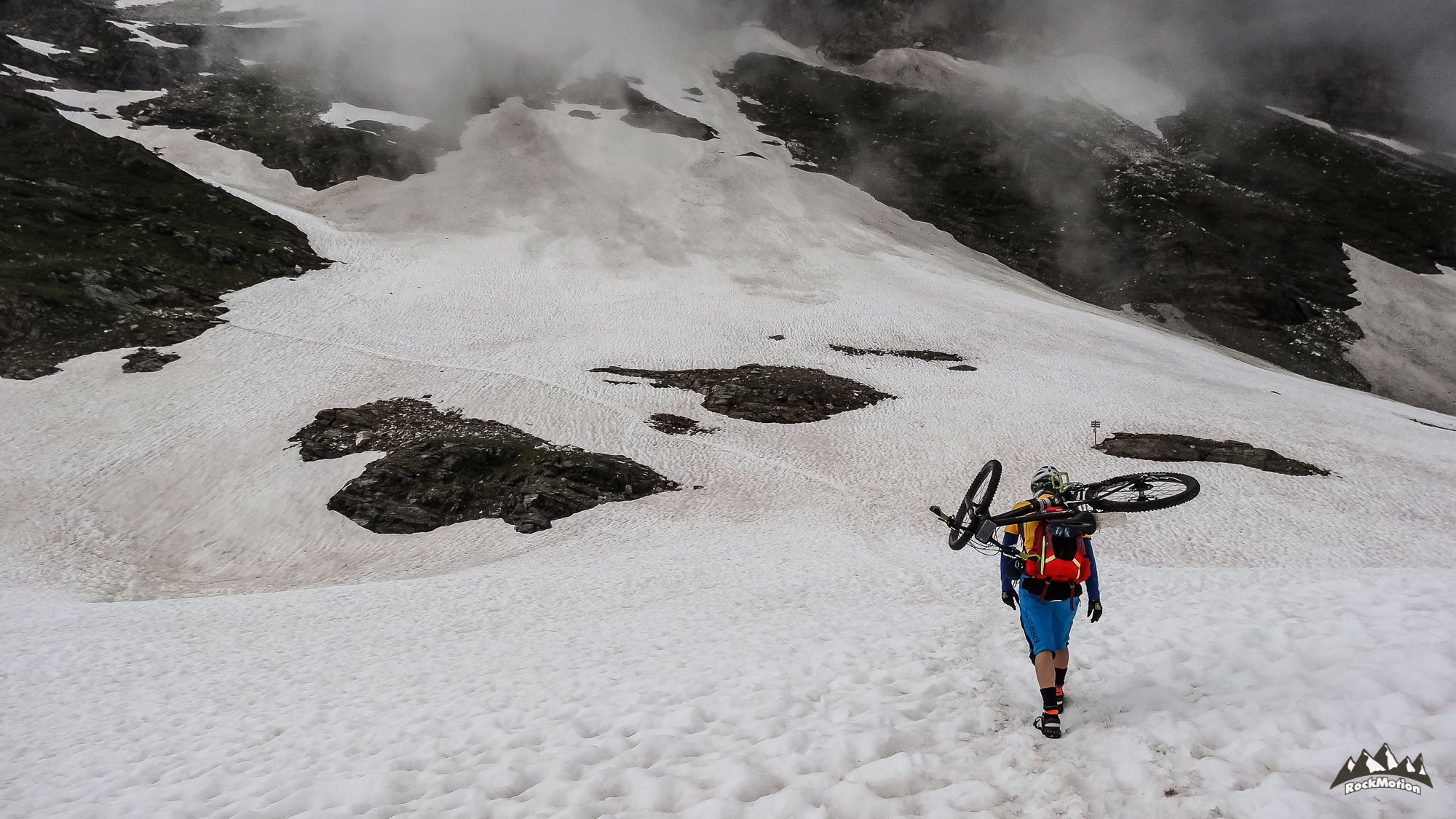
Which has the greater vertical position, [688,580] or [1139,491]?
[1139,491]

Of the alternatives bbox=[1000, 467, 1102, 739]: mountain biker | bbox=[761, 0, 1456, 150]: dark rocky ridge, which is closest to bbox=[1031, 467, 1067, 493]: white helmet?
bbox=[1000, 467, 1102, 739]: mountain biker

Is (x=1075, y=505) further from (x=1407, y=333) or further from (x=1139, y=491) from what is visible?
(x=1407, y=333)

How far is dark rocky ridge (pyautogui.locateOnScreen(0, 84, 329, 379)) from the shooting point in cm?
3706

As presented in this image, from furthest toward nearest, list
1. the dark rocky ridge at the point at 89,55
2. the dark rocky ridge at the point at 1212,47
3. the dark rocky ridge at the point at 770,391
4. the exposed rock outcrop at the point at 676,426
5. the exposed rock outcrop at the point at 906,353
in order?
the dark rocky ridge at the point at 1212,47 < the dark rocky ridge at the point at 89,55 < the exposed rock outcrop at the point at 906,353 < the dark rocky ridge at the point at 770,391 < the exposed rock outcrop at the point at 676,426

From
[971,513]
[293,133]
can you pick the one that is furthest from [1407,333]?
[293,133]

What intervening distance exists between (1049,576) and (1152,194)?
105466mm

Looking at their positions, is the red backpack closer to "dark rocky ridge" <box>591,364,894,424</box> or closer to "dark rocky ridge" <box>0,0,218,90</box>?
"dark rocky ridge" <box>591,364,894,424</box>

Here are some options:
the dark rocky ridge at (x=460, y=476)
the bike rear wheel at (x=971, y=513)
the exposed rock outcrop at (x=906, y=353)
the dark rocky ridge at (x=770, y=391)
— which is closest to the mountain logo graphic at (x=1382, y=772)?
the bike rear wheel at (x=971, y=513)

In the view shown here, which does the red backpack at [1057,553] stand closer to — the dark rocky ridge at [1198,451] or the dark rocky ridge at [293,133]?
the dark rocky ridge at [1198,451]

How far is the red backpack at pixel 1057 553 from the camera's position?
23.0 feet

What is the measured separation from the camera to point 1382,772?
4.78 metres

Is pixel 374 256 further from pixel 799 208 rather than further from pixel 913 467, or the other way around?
pixel 913 467

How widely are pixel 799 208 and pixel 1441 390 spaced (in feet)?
202

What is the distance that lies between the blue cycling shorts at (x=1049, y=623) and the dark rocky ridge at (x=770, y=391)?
2788 centimetres
